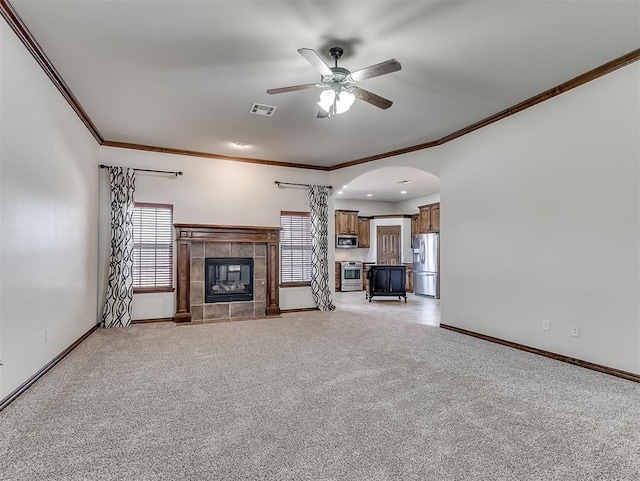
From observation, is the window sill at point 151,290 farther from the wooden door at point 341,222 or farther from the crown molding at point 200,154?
the wooden door at point 341,222

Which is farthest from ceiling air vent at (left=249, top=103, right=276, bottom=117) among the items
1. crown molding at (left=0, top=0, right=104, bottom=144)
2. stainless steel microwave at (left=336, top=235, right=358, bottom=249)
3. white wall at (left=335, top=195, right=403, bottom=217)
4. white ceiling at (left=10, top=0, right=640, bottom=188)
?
white wall at (left=335, top=195, right=403, bottom=217)

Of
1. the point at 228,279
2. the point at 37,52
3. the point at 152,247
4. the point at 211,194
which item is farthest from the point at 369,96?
the point at 152,247

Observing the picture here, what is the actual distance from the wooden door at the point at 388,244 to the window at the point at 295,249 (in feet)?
14.5

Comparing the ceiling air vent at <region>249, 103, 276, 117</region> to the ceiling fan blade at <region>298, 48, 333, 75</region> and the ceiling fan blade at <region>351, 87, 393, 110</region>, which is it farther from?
the ceiling fan blade at <region>298, 48, 333, 75</region>

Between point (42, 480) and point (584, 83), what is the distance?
515 cm

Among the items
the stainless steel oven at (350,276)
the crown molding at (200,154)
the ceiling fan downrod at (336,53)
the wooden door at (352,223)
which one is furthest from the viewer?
the wooden door at (352,223)

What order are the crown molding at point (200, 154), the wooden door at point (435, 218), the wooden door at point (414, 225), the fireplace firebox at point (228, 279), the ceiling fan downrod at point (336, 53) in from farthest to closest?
the wooden door at point (414, 225)
the wooden door at point (435, 218)
the fireplace firebox at point (228, 279)
the crown molding at point (200, 154)
the ceiling fan downrod at point (336, 53)

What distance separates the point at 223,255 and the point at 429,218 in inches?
237

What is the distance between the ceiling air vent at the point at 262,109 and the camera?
423 cm

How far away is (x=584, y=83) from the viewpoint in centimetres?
354

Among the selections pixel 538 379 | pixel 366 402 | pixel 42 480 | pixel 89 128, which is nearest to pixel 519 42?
pixel 538 379

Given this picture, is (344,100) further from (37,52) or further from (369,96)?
(37,52)

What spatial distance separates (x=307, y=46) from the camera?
3.02 m

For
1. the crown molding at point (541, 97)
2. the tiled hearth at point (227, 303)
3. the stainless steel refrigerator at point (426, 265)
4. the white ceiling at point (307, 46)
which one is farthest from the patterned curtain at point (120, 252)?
the stainless steel refrigerator at point (426, 265)
